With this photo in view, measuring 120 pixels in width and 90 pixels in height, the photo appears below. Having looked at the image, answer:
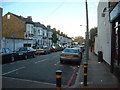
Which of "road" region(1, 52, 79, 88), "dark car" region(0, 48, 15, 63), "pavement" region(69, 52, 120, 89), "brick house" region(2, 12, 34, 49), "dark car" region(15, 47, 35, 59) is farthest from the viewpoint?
"brick house" region(2, 12, 34, 49)

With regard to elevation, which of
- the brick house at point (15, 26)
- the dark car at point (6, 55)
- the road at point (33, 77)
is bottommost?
the road at point (33, 77)

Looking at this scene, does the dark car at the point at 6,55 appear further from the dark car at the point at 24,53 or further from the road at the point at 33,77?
the road at the point at 33,77

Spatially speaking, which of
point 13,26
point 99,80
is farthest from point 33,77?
point 13,26

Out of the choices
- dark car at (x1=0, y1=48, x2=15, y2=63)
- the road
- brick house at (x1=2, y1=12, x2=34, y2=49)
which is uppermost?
brick house at (x1=2, y1=12, x2=34, y2=49)

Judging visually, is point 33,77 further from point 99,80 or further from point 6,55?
point 6,55

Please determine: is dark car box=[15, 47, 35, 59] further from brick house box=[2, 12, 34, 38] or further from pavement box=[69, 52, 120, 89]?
brick house box=[2, 12, 34, 38]

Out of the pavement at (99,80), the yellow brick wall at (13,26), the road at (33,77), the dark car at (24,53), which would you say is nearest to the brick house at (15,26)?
the yellow brick wall at (13,26)

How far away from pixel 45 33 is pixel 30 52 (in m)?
36.3

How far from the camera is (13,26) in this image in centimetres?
4272

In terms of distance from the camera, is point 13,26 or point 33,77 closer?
point 33,77

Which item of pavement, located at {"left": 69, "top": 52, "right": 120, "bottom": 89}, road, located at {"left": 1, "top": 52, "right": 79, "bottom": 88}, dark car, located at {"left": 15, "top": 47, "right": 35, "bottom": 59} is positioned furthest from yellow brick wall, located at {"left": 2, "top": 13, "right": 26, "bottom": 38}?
pavement, located at {"left": 69, "top": 52, "right": 120, "bottom": 89}

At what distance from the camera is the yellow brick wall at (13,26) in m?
41.8

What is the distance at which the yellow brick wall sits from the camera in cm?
4184

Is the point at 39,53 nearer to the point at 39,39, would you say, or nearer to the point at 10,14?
the point at 10,14
